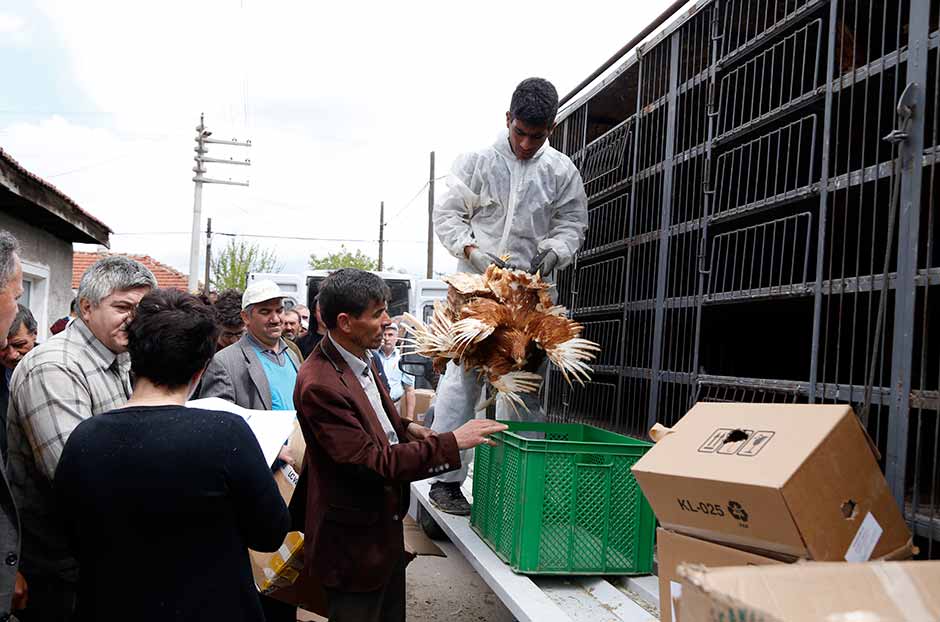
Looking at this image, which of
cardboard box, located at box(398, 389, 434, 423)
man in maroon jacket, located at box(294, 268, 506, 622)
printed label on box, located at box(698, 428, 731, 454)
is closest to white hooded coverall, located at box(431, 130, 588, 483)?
man in maroon jacket, located at box(294, 268, 506, 622)

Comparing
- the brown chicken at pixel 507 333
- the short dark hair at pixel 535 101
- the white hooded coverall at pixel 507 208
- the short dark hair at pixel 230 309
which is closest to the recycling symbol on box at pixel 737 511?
the brown chicken at pixel 507 333

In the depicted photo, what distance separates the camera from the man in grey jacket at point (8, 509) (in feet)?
6.16

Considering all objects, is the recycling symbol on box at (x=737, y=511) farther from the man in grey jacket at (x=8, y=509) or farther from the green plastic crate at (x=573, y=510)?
the man in grey jacket at (x=8, y=509)

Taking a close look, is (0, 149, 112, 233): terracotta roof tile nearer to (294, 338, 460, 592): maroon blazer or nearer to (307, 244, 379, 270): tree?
(294, 338, 460, 592): maroon blazer

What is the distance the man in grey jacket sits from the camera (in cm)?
188

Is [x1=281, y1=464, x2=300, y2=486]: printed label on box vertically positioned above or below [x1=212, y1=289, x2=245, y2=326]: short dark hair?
below

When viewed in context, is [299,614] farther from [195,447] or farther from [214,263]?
[214,263]

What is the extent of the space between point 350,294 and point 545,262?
1283 mm

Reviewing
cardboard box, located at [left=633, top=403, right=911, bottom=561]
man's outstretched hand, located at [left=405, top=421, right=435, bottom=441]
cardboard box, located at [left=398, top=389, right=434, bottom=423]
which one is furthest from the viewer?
cardboard box, located at [left=398, top=389, right=434, bottom=423]

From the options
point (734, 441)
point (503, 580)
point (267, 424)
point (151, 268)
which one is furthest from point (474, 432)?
point (151, 268)

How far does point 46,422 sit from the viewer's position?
7.07 feet

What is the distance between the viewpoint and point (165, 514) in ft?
6.27

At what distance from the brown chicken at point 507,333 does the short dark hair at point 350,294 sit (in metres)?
0.52

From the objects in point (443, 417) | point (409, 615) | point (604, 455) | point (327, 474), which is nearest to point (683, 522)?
point (604, 455)
